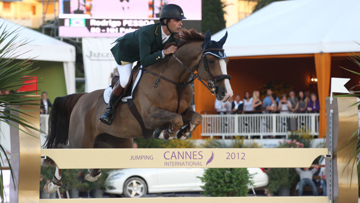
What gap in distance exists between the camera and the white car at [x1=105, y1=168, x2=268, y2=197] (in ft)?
38.2

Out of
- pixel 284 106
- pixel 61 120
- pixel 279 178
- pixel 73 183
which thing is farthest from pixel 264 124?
pixel 61 120

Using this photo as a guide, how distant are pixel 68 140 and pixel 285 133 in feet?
23.5

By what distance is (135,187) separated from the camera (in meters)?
11.7

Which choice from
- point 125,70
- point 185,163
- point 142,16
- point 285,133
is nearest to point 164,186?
point 285,133

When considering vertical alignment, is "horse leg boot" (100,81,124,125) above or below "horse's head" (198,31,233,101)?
below

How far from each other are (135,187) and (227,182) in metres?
2.26

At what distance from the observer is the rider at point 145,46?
509 cm

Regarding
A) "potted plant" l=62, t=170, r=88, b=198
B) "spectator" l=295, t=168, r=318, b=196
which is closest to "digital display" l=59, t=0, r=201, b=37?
"potted plant" l=62, t=170, r=88, b=198

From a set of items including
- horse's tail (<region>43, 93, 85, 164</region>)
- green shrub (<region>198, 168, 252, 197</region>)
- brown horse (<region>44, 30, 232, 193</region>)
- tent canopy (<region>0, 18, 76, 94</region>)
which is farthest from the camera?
tent canopy (<region>0, 18, 76, 94</region>)

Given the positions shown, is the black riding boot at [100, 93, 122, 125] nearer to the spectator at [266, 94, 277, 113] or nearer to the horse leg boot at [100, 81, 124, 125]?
the horse leg boot at [100, 81, 124, 125]

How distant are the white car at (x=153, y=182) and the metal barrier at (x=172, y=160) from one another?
25.8 feet

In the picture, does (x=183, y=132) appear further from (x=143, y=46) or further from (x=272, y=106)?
(x=272, y=106)

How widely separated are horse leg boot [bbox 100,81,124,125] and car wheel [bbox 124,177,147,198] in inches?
252

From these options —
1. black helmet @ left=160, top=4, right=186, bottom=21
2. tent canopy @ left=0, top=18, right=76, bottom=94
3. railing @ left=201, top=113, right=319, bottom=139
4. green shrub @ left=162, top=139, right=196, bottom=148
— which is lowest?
green shrub @ left=162, top=139, right=196, bottom=148
